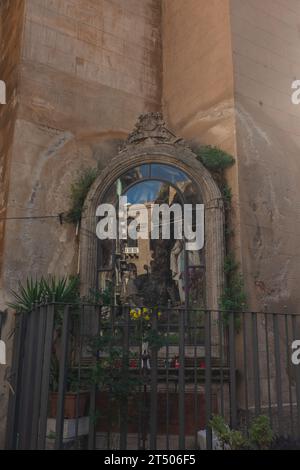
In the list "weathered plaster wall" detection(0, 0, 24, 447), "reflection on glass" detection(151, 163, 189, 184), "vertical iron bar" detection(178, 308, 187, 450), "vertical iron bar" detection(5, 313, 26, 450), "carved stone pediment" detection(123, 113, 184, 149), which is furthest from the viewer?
"carved stone pediment" detection(123, 113, 184, 149)

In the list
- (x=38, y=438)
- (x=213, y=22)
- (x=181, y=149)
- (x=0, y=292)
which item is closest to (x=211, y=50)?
(x=213, y=22)

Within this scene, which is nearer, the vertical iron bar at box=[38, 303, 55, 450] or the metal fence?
the vertical iron bar at box=[38, 303, 55, 450]

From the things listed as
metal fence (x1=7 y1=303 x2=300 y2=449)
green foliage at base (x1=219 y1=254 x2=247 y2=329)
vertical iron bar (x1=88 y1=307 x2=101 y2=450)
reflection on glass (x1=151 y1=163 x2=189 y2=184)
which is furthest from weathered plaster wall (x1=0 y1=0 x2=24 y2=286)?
vertical iron bar (x1=88 y1=307 x2=101 y2=450)

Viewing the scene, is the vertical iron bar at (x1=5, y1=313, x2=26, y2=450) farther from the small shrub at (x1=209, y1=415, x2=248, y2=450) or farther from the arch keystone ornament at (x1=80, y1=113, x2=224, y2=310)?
the small shrub at (x1=209, y1=415, x2=248, y2=450)

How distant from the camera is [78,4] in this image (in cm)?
1195

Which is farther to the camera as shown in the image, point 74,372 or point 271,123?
point 271,123

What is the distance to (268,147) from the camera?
996 centimetres

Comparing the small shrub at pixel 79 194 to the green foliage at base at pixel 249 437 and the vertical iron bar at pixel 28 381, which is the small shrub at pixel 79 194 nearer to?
the vertical iron bar at pixel 28 381

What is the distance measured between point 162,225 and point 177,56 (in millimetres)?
5147

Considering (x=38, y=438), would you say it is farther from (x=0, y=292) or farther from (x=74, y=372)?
(x=0, y=292)

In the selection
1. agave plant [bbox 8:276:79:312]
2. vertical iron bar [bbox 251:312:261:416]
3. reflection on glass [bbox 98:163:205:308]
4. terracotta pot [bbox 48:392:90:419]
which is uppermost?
reflection on glass [bbox 98:163:205:308]

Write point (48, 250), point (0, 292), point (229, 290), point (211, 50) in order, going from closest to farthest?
point (229, 290) < point (0, 292) < point (48, 250) < point (211, 50)

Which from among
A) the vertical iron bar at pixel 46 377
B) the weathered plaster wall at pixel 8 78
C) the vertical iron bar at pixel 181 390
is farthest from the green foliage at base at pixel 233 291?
the weathered plaster wall at pixel 8 78

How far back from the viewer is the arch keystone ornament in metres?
8.93
